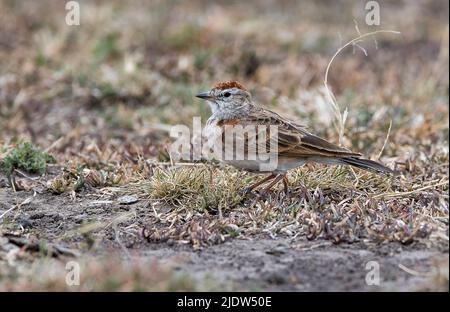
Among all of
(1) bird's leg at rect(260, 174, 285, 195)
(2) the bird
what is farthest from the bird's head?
(1) bird's leg at rect(260, 174, 285, 195)

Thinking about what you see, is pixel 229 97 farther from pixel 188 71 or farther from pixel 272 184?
pixel 188 71

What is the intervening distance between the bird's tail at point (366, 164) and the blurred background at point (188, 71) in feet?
5.73

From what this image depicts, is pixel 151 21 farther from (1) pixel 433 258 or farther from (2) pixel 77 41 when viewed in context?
(1) pixel 433 258

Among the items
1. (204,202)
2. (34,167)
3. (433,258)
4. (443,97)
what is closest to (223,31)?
(443,97)

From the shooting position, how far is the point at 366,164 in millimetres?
6246

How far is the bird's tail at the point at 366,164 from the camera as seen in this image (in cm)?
624

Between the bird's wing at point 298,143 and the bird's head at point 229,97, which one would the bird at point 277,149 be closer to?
the bird's wing at point 298,143

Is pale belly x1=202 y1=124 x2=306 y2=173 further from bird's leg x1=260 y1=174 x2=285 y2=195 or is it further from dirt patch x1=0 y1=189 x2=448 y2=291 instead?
dirt patch x1=0 y1=189 x2=448 y2=291

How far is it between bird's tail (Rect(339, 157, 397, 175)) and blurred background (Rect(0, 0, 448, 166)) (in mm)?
1745

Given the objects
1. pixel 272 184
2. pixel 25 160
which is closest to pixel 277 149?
pixel 272 184

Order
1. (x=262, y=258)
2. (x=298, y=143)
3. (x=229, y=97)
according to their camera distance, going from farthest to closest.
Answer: (x=229, y=97)
(x=298, y=143)
(x=262, y=258)

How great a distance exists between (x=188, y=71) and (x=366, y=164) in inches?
200

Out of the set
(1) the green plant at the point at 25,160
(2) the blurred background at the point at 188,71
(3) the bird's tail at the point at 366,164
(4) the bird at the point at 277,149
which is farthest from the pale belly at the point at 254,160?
(1) the green plant at the point at 25,160

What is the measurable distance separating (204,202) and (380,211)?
1382 mm
